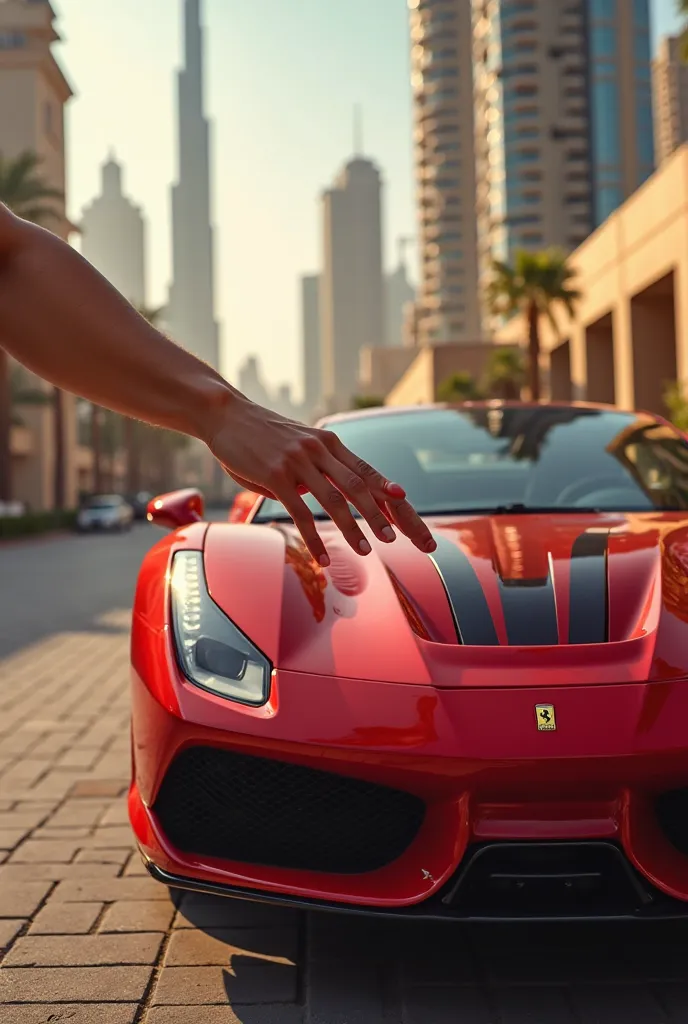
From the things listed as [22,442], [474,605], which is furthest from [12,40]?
[474,605]

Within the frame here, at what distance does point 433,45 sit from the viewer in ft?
377

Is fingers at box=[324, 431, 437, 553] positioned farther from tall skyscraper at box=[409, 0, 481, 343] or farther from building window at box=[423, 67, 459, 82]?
building window at box=[423, 67, 459, 82]

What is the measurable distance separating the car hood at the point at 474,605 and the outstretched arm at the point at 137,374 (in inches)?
38.0

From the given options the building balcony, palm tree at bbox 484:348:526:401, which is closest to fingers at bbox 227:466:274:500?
Result: palm tree at bbox 484:348:526:401

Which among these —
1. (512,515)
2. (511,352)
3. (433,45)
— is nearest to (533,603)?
(512,515)

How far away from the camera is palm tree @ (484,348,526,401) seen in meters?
45.0

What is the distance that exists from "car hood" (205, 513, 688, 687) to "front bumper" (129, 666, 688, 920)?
0.07 metres

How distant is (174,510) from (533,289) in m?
31.6

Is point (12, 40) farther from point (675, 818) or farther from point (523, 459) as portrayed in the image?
point (675, 818)

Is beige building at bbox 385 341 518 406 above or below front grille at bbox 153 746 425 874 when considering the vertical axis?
above

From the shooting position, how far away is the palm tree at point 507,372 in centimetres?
4497

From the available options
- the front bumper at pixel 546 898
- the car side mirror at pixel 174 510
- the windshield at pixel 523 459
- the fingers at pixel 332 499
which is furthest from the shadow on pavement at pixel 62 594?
the fingers at pixel 332 499

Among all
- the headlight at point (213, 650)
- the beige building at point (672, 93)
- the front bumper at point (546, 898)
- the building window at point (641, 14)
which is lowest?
the front bumper at point (546, 898)

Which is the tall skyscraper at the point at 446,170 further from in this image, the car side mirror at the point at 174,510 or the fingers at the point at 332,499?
the fingers at the point at 332,499
